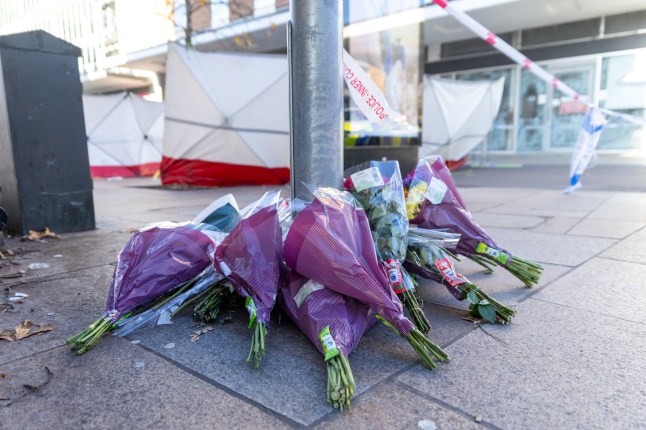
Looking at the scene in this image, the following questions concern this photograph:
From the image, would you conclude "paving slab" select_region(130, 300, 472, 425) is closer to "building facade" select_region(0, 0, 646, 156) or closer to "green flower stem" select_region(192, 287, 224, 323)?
"green flower stem" select_region(192, 287, 224, 323)

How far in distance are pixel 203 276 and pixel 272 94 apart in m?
8.63

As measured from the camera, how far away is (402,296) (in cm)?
245

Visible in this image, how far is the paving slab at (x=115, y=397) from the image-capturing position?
1612mm

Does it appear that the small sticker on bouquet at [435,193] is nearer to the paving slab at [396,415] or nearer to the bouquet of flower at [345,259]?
the bouquet of flower at [345,259]

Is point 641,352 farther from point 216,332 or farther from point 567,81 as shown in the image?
A: point 567,81

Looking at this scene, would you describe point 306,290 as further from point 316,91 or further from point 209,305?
point 316,91

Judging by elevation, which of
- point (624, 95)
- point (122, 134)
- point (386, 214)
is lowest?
point (386, 214)

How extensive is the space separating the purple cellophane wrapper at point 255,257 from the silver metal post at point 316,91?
0.47 m

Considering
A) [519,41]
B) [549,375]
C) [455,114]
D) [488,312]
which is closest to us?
[549,375]

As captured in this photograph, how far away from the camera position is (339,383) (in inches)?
68.0

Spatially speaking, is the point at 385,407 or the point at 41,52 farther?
the point at 41,52

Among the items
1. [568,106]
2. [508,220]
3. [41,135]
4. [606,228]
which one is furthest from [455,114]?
[41,135]

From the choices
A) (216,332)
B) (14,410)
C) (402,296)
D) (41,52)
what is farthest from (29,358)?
(41,52)

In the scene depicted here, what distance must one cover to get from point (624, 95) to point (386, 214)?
1606cm
